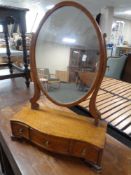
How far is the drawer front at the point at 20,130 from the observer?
1.77ft

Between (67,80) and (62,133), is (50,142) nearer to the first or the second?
(62,133)

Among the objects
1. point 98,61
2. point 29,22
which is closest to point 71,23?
point 98,61

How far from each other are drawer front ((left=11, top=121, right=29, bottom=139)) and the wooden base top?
0.01 meters

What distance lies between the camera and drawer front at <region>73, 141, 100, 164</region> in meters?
0.44

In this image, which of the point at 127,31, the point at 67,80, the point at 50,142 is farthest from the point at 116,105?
the point at 127,31

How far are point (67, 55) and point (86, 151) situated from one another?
1.18 ft

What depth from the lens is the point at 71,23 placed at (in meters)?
0.53

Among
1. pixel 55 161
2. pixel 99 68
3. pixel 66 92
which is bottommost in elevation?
pixel 55 161

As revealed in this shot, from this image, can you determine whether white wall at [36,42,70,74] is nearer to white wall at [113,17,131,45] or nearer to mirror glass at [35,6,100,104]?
mirror glass at [35,6,100,104]

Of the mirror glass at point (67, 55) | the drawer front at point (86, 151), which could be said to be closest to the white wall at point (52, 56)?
the mirror glass at point (67, 55)

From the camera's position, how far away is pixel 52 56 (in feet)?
2.15

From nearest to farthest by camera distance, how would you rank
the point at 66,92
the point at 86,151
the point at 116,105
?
the point at 86,151 < the point at 66,92 < the point at 116,105

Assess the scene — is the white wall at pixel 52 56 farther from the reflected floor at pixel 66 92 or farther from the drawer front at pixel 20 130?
the drawer front at pixel 20 130

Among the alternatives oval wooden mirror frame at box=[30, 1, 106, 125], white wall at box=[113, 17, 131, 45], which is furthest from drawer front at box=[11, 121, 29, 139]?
white wall at box=[113, 17, 131, 45]
